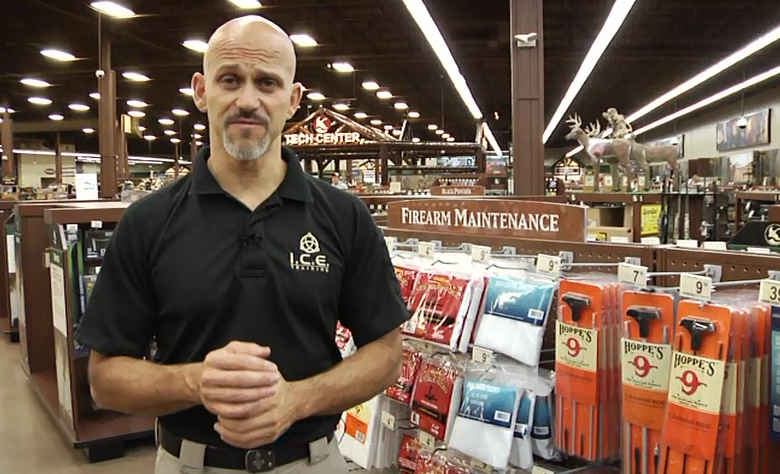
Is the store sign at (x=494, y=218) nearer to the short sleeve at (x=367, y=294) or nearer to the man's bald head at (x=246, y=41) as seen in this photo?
the short sleeve at (x=367, y=294)

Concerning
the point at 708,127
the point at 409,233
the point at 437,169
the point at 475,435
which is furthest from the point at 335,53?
the point at 708,127

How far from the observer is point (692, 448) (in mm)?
1577

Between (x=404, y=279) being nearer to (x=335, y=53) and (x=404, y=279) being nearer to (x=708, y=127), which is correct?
(x=335, y=53)

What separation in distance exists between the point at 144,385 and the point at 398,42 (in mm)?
13290

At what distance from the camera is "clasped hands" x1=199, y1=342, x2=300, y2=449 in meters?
1.18

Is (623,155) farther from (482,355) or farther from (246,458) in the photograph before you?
(246,458)

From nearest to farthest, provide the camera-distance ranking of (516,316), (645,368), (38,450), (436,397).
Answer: (645,368) → (516,316) → (436,397) → (38,450)

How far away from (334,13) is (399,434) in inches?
396

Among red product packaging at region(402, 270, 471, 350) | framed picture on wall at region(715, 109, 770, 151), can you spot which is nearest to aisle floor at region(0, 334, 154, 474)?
red product packaging at region(402, 270, 471, 350)

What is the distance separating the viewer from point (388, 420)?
2.63 meters

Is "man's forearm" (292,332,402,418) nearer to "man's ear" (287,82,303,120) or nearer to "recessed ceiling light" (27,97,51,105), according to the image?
"man's ear" (287,82,303,120)

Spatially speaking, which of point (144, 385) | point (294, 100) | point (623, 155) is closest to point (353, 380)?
point (144, 385)

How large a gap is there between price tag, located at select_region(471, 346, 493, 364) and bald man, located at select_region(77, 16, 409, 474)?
68cm

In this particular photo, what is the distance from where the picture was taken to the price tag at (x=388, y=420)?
8.59ft
